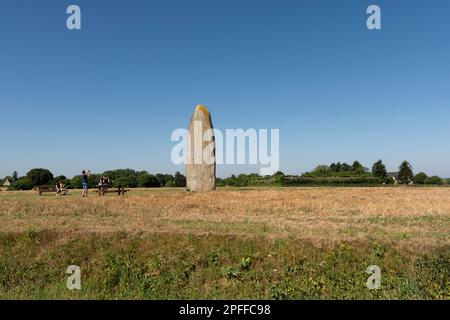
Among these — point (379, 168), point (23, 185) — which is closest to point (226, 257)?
point (23, 185)

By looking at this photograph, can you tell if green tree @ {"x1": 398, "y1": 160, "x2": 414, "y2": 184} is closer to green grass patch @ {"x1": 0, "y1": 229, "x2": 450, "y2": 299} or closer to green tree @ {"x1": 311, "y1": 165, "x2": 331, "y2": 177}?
green tree @ {"x1": 311, "y1": 165, "x2": 331, "y2": 177}

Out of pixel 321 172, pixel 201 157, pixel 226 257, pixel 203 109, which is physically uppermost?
pixel 203 109

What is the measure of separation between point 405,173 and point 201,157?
6691 centimetres

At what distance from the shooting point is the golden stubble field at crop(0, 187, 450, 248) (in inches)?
388

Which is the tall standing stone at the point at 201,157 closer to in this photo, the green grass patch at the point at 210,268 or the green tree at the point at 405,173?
the green grass patch at the point at 210,268

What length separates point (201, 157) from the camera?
78.1 ft

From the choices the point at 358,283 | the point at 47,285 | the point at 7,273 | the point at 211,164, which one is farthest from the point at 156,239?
the point at 211,164

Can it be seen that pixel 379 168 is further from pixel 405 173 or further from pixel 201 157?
pixel 201 157

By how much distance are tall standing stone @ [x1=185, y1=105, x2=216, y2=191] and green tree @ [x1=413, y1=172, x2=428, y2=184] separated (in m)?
67.7

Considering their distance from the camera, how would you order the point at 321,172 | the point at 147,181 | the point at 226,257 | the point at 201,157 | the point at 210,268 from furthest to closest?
the point at 321,172 → the point at 147,181 → the point at 201,157 → the point at 226,257 → the point at 210,268

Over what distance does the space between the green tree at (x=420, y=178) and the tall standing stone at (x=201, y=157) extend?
222 ft

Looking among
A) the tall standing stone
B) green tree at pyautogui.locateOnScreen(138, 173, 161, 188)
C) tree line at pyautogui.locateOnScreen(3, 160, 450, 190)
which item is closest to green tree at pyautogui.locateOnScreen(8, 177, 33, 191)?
tree line at pyautogui.locateOnScreen(3, 160, 450, 190)

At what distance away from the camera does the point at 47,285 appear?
8.62 metres
